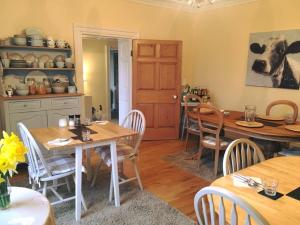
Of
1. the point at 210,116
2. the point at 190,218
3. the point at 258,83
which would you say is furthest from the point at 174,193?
the point at 258,83

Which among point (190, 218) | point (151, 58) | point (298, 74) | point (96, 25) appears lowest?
point (190, 218)

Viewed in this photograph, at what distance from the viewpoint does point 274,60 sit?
416cm

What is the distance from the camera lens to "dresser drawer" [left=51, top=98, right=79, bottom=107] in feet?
11.9

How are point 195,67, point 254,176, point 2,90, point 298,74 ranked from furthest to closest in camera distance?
point 195,67, point 298,74, point 2,90, point 254,176

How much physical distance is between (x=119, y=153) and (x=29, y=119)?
1.49 metres

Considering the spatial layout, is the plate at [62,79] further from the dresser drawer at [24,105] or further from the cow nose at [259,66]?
the cow nose at [259,66]

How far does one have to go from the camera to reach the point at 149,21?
4898 mm

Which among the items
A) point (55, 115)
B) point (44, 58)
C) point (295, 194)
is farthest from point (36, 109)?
point (295, 194)

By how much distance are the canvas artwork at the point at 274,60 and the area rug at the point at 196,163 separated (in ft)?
5.29

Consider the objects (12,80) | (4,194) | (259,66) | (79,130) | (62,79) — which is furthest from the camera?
(259,66)

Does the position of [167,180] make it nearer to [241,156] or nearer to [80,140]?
[80,140]

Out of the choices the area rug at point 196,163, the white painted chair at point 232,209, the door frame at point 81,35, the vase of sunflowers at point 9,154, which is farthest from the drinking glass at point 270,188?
the door frame at point 81,35

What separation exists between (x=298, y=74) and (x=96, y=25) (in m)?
3.40

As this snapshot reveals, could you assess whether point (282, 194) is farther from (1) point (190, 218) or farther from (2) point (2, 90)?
(2) point (2, 90)
